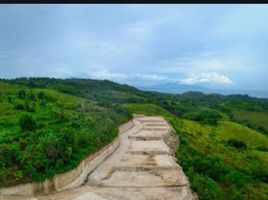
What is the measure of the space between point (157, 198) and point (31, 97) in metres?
29.9

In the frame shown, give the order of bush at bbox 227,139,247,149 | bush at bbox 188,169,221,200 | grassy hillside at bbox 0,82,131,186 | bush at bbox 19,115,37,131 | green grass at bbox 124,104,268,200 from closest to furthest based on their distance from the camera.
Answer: grassy hillside at bbox 0,82,131,186
bush at bbox 188,169,221,200
green grass at bbox 124,104,268,200
bush at bbox 19,115,37,131
bush at bbox 227,139,247,149

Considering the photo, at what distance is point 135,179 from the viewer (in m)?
15.8

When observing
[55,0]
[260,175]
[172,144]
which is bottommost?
[260,175]

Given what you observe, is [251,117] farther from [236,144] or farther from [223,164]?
[223,164]

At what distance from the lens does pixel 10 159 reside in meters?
13.6

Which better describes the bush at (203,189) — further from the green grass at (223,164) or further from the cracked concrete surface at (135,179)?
the cracked concrete surface at (135,179)

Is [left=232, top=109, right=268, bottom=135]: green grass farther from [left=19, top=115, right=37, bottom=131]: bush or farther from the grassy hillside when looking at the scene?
[left=19, top=115, right=37, bottom=131]: bush

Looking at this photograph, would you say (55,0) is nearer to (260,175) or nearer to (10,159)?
(10,159)

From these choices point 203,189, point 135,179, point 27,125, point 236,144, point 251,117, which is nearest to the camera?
point 203,189

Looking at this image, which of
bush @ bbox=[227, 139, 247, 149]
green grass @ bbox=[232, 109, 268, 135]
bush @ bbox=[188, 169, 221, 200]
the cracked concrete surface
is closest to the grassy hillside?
the cracked concrete surface

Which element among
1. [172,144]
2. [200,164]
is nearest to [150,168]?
[200,164]

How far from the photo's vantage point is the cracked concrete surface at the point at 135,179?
13.4m

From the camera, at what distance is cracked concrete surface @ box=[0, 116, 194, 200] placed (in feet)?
43.9

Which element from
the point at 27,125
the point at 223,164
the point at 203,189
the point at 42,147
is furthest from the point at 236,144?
the point at 42,147
